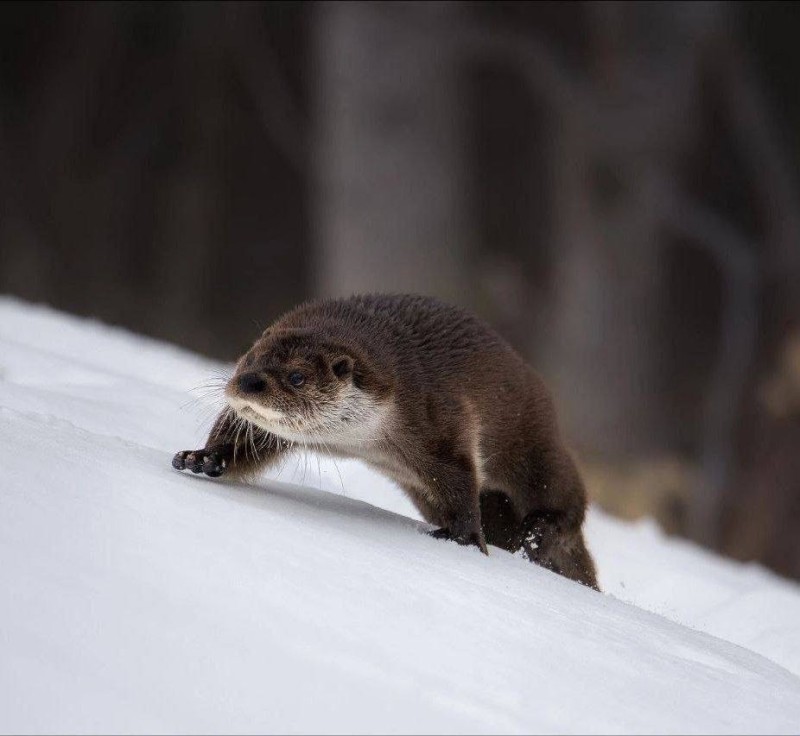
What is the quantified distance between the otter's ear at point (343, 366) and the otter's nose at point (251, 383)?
244mm

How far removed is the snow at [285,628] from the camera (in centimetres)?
191

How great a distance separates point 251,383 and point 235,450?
0.80ft

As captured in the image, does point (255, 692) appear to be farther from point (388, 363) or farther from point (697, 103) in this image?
point (697, 103)

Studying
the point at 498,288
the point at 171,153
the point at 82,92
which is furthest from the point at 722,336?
the point at 82,92

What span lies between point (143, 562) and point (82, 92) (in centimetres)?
1107

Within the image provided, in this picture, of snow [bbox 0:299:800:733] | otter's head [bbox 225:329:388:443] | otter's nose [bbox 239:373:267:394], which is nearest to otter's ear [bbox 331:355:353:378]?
otter's head [bbox 225:329:388:443]

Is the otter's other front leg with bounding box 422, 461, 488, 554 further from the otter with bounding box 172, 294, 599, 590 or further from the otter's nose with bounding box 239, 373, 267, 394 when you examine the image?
the otter's nose with bounding box 239, 373, 267, 394

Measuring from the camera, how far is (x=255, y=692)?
1.94 meters

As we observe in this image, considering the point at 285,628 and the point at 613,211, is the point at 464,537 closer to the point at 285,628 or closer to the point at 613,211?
the point at 285,628

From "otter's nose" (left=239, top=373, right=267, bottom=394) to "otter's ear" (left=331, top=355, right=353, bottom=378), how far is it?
0.24 m

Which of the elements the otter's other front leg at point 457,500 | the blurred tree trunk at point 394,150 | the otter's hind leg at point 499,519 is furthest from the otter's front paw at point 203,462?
the blurred tree trunk at point 394,150

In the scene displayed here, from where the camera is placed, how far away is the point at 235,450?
3461mm

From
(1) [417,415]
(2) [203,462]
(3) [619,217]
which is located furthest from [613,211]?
(2) [203,462]

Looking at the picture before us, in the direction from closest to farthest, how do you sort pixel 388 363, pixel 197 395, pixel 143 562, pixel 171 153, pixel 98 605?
pixel 98 605, pixel 143 562, pixel 388 363, pixel 197 395, pixel 171 153
